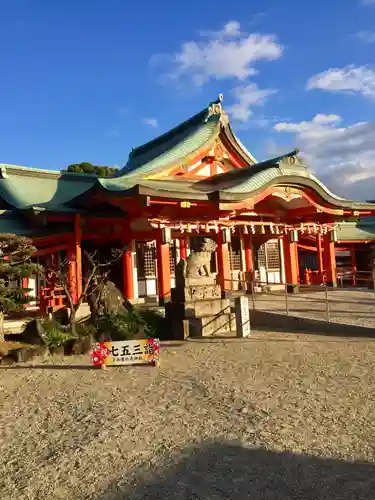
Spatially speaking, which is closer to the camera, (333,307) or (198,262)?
(198,262)

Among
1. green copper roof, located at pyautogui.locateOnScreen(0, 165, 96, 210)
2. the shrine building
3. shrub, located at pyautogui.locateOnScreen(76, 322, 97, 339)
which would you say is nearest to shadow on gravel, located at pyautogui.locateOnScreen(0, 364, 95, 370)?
shrub, located at pyautogui.locateOnScreen(76, 322, 97, 339)

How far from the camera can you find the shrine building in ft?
42.7

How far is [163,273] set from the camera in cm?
1360

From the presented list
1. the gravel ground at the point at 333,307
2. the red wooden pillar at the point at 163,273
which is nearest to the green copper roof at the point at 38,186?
the red wooden pillar at the point at 163,273

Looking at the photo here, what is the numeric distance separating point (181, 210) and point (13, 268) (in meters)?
6.13

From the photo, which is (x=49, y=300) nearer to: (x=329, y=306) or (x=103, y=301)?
(x=103, y=301)

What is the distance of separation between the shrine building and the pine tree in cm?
278

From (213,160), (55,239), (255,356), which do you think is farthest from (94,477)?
(213,160)

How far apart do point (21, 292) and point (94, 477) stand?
21.9 feet

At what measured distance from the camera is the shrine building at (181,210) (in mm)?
13023

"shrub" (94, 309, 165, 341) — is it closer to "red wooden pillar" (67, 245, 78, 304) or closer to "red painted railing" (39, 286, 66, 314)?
"red painted railing" (39, 286, 66, 314)

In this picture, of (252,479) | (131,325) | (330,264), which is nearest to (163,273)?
(131,325)

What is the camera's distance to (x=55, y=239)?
1338 centimetres

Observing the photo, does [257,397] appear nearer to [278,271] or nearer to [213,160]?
[213,160]
